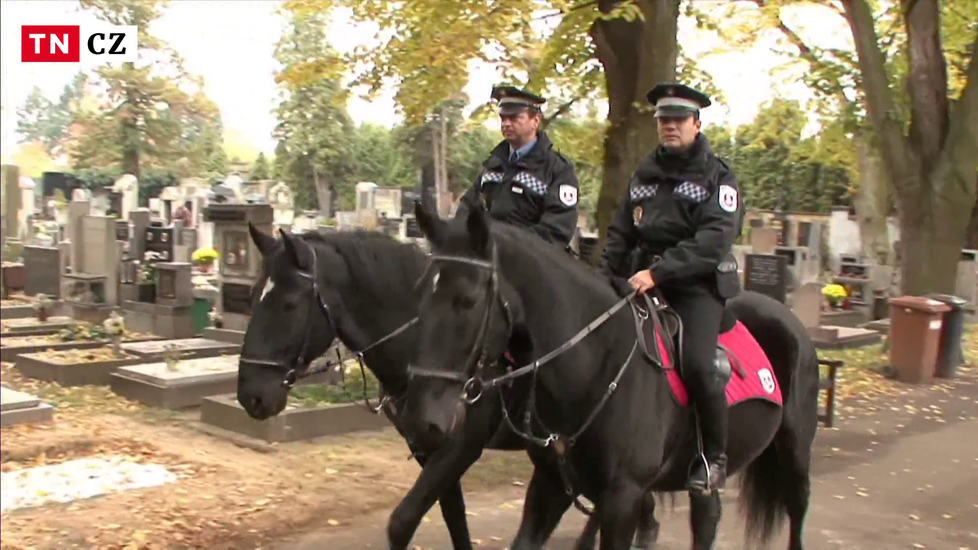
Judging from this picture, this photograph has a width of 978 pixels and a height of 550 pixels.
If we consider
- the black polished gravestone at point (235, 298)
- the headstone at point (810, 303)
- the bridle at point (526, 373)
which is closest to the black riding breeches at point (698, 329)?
the bridle at point (526, 373)

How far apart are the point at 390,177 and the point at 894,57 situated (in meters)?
31.2

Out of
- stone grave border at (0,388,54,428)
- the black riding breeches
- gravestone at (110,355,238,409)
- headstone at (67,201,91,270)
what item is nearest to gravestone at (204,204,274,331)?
gravestone at (110,355,238,409)

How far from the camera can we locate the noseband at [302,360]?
411cm

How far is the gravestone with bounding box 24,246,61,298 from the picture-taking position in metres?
13.3

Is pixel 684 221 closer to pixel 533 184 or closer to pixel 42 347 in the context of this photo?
pixel 533 184

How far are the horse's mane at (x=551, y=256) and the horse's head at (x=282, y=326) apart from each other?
4.44 feet

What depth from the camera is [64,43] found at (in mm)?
6133

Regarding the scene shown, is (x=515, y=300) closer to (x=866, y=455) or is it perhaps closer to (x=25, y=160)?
(x=866, y=455)

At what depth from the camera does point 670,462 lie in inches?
149

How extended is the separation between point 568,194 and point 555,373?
4.99ft

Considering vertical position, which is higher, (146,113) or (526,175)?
(146,113)

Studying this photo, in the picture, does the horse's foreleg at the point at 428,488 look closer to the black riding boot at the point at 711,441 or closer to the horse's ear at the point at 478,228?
the black riding boot at the point at 711,441

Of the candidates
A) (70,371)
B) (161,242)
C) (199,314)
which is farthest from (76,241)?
(70,371)

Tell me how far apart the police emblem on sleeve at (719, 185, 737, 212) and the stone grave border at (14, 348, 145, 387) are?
315 inches
